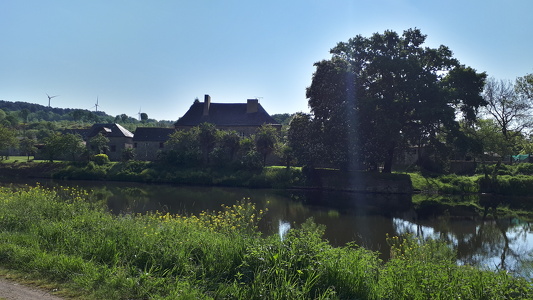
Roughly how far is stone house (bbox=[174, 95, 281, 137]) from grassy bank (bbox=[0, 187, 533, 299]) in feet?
149

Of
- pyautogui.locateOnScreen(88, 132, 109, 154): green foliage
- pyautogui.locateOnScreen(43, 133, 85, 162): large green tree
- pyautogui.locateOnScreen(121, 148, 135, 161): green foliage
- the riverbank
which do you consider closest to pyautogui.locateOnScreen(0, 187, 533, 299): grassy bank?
the riverbank

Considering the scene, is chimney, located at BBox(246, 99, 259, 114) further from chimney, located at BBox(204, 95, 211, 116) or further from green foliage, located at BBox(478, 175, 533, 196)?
green foliage, located at BBox(478, 175, 533, 196)

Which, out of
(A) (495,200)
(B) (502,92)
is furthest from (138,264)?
(B) (502,92)

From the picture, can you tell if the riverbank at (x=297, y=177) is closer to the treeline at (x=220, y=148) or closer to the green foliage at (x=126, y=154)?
the treeline at (x=220, y=148)

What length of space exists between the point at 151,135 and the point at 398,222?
40820 mm

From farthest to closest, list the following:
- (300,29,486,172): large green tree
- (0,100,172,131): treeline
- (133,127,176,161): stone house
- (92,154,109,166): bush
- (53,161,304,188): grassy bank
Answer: (0,100,172,131): treeline, (133,127,176,161): stone house, (92,154,109,166): bush, (53,161,304,188): grassy bank, (300,29,486,172): large green tree

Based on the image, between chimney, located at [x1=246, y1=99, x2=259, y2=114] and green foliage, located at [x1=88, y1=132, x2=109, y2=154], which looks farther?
chimney, located at [x1=246, y1=99, x2=259, y2=114]

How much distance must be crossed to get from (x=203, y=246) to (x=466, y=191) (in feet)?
101

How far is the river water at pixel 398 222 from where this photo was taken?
517 inches

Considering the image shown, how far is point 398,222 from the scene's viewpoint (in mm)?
19016

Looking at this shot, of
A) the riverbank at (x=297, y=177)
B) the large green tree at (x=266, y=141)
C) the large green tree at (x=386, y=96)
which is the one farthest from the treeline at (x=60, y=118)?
the large green tree at (x=386, y=96)

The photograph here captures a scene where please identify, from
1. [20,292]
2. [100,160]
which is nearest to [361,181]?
[100,160]

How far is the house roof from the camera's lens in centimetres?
5306

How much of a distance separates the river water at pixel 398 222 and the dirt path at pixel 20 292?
22.4 feet
